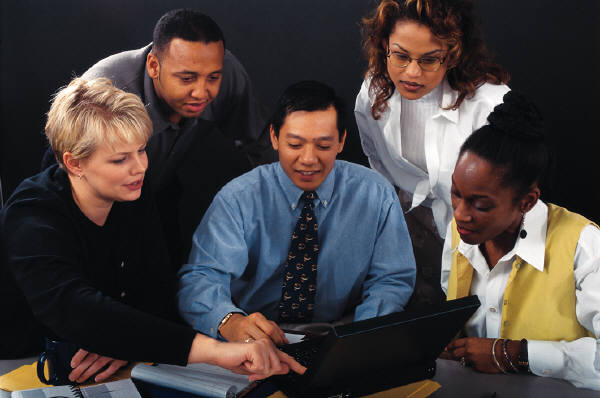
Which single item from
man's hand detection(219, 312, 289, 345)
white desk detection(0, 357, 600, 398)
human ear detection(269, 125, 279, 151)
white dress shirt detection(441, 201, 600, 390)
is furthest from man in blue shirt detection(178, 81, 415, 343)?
white desk detection(0, 357, 600, 398)

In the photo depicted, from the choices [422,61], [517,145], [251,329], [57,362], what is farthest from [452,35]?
[57,362]

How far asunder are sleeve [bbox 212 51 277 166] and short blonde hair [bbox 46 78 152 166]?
1.78ft

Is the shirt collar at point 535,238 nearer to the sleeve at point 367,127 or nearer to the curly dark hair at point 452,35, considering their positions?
the curly dark hair at point 452,35

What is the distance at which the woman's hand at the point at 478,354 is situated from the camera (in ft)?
5.10

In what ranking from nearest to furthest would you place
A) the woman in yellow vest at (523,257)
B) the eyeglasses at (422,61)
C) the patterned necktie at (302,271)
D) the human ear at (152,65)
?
1. the woman in yellow vest at (523,257)
2. the eyeglasses at (422,61)
3. the patterned necktie at (302,271)
4. the human ear at (152,65)

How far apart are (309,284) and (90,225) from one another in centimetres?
70

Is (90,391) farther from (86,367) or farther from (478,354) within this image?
(478,354)

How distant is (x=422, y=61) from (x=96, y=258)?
42.8 inches

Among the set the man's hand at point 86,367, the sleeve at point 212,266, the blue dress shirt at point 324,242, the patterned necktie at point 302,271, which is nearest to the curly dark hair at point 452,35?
the blue dress shirt at point 324,242

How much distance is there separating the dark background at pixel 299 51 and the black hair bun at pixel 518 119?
0.56 ft

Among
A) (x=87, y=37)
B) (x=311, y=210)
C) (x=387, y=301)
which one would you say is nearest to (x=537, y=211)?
(x=387, y=301)

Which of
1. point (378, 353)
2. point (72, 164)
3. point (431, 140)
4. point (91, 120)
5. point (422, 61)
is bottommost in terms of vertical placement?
point (378, 353)

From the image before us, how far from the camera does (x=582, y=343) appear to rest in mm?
1584

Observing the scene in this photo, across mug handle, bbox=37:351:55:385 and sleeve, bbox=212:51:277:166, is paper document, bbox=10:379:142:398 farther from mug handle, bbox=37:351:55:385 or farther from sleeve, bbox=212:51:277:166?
sleeve, bbox=212:51:277:166
